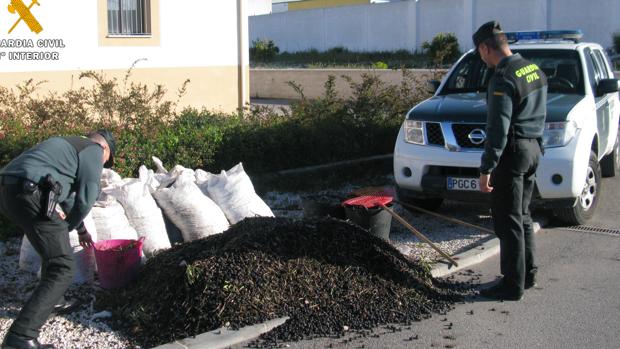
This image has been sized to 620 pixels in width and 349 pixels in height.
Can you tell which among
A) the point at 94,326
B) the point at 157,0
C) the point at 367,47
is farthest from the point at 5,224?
the point at 367,47

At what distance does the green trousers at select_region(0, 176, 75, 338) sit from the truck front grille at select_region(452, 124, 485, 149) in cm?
440

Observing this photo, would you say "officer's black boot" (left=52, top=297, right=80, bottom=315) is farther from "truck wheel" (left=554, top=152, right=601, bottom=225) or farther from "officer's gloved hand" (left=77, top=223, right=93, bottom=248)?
"truck wheel" (left=554, top=152, right=601, bottom=225)

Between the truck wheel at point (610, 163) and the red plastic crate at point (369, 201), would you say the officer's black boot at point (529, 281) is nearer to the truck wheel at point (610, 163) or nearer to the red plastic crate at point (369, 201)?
the red plastic crate at point (369, 201)

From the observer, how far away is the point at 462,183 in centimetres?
786

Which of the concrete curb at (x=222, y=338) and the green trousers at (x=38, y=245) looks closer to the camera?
the green trousers at (x=38, y=245)

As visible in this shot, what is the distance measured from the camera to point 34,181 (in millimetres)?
4801

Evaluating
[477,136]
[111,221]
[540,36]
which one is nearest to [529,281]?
[477,136]

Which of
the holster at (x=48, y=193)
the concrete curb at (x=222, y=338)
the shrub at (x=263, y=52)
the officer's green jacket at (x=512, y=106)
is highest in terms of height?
the shrub at (x=263, y=52)

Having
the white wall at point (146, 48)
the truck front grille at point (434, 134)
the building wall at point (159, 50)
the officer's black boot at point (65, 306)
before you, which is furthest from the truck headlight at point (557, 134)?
the white wall at point (146, 48)

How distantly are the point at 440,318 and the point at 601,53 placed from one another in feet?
20.8

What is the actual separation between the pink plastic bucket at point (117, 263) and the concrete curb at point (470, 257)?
255cm

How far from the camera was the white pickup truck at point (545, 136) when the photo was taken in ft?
25.5

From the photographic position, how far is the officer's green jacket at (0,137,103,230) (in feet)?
16.1

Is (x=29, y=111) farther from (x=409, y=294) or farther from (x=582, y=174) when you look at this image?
(x=582, y=174)
